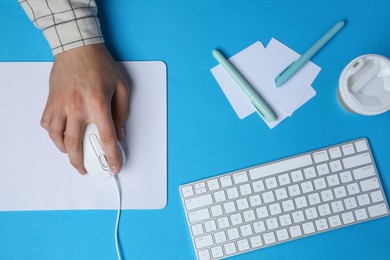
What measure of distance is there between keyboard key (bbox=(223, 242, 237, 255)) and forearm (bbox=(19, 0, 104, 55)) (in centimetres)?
40

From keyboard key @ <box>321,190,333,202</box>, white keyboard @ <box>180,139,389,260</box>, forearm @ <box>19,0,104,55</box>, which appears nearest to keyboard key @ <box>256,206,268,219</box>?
white keyboard @ <box>180,139,389,260</box>

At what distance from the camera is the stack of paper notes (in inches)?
28.4

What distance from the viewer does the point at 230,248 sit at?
688 mm

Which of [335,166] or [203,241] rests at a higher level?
[335,166]

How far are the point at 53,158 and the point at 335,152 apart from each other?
48cm

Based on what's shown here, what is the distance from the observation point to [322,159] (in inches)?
28.0

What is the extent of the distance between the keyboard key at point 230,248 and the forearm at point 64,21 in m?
0.40

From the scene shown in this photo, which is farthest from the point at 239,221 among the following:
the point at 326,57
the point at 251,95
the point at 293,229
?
the point at 326,57

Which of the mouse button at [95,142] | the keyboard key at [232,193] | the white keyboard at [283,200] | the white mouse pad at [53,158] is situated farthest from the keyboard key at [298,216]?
the mouse button at [95,142]

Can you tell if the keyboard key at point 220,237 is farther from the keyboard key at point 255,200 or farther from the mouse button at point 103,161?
the mouse button at point 103,161

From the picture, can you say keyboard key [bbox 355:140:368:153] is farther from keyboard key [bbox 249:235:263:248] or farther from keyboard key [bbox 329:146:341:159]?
keyboard key [bbox 249:235:263:248]

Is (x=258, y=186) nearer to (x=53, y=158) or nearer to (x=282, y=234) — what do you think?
(x=282, y=234)

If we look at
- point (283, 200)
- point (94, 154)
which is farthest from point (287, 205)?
point (94, 154)

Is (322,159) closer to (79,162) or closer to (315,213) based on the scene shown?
(315,213)
